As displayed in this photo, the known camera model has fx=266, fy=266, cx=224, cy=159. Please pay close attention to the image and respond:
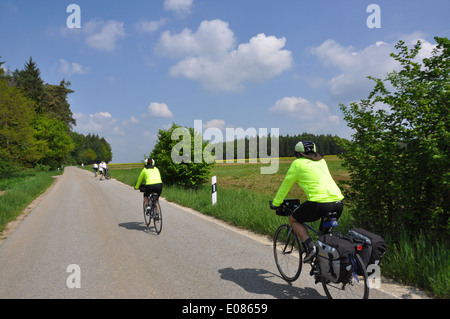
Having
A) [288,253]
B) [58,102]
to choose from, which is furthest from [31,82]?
[288,253]

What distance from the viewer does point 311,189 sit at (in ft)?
11.3

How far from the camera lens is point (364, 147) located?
201 inches

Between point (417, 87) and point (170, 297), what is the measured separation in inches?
195

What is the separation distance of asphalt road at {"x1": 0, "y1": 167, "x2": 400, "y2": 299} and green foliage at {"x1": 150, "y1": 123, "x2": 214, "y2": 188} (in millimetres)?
8139

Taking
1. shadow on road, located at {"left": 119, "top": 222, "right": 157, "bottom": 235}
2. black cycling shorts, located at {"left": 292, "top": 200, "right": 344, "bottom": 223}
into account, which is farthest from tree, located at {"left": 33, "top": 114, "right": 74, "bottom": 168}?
black cycling shorts, located at {"left": 292, "top": 200, "right": 344, "bottom": 223}

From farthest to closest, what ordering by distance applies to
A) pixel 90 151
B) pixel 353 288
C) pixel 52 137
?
pixel 90 151, pixel 52 137, pixel 353 288

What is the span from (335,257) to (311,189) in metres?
0.85

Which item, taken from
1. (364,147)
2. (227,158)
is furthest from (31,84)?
(364,147)

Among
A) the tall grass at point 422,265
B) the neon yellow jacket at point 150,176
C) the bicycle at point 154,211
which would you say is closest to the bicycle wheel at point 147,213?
the bicycle at point 154,211

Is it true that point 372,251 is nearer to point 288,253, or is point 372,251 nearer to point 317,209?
point 317,209

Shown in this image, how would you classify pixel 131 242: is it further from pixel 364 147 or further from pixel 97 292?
pixel 364 147

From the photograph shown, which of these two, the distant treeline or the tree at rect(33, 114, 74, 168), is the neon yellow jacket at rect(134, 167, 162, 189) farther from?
the distant treeline
